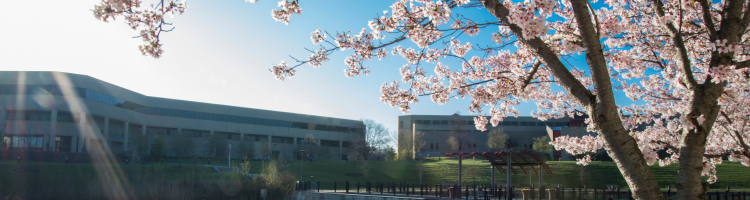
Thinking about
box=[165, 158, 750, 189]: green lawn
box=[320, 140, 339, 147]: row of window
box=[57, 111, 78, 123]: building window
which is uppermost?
box=[57, 111, 78, 123]: building window

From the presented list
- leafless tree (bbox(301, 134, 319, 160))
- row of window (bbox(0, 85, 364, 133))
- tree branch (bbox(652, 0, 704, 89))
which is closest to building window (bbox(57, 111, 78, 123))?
row of window (bbox(0, 85, 364, 133))

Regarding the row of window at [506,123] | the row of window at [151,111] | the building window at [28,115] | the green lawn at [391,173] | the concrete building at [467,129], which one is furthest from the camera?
the row of window at [506,123]

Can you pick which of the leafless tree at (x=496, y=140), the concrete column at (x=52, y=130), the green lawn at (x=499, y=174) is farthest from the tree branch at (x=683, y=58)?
the leafless tree at (x=496, y=140)

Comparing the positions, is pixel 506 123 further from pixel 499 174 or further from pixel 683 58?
pixel 683 58

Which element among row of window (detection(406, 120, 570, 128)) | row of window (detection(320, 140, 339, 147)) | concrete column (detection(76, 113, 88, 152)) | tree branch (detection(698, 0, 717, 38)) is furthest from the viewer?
row of window (detection(406, 120, 570, 128))

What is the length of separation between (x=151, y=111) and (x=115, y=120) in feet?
19.5

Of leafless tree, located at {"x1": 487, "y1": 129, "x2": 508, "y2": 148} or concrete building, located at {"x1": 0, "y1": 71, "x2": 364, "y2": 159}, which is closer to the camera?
concrete building, located at {"x1": 0, "y1": 71, "x2": 364, "y2": 159}

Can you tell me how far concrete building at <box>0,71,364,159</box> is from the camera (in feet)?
143

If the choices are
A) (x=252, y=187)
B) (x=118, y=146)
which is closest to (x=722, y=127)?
(x=252, y=187)

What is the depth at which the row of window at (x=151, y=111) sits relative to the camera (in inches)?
1726

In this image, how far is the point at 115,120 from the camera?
5150cm

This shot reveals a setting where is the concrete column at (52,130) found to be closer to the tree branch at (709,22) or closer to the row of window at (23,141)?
the row of window at (23,141)

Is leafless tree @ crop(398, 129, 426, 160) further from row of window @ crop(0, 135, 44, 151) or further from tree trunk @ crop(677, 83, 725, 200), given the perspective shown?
tree trunk @ crop(677, 83, 725, 200)

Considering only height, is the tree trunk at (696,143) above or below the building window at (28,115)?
below
